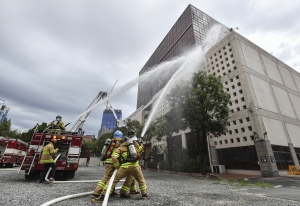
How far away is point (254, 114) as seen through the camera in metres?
22.0

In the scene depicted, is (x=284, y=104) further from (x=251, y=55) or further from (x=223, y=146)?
(x=223, y=146)

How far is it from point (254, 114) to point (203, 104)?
10833mm

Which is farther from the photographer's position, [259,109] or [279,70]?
[279,70]

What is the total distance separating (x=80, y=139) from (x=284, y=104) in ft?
111

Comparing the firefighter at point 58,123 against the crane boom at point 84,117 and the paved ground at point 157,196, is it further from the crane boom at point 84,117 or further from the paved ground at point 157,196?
the crane boom at point 84,117

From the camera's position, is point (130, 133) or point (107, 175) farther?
point (130, 133)

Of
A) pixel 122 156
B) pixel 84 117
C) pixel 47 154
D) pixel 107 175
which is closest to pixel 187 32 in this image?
pixel 84 117

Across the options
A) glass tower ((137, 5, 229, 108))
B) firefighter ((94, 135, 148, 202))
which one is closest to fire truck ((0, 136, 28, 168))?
firefighter ((94, 135, 148, 202))

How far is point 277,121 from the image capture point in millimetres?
24172

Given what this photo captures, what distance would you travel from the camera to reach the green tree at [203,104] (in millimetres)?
16188

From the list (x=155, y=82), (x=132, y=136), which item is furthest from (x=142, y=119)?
(x=132, y=136)

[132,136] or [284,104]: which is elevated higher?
[284,104]

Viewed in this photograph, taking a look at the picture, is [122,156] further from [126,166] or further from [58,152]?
[58,152]

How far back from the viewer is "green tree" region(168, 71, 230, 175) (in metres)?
16.2
